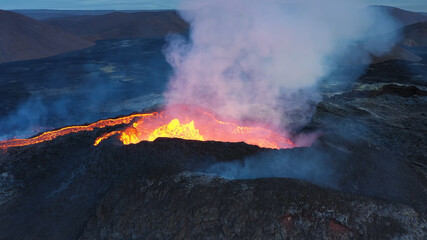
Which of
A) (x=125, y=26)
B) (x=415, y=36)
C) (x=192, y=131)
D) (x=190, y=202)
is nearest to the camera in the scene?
(x=190, y=202)

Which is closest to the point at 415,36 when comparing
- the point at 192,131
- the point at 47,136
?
the point at 192,131

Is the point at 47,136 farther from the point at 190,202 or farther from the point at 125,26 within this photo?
the point at 125,26

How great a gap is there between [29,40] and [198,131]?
37.3 meters

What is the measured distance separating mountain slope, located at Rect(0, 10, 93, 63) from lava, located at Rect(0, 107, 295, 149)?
29808 millimetres

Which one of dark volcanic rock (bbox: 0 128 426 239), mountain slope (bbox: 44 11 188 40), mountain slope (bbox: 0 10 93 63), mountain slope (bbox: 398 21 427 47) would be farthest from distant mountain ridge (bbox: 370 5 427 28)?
dark volcanic rock (bbox: 0 128 426 239)

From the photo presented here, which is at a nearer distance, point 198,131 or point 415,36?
point 198,131

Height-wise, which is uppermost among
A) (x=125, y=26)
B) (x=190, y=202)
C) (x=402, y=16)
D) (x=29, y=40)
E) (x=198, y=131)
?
(x=190, y=202)

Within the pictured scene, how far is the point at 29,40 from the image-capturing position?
122 ft

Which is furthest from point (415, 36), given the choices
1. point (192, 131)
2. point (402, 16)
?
point (192, 131)

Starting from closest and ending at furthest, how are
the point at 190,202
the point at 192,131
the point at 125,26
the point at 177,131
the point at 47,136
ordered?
the point at 190,202
the point at 177,131
the point at 192,131
the point at 47,136
the point at 125,26

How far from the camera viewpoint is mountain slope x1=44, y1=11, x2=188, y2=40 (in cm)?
5666

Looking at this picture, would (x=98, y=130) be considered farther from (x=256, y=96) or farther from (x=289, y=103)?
(x=289, y=103)

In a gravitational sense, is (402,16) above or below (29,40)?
below

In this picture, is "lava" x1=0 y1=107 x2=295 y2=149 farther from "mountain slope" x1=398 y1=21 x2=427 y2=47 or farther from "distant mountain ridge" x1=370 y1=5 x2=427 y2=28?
"distant mountain ridge" x1=370 y1=5 x2=427 y2=28
